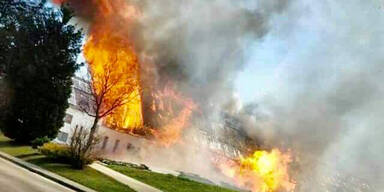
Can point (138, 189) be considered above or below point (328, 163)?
below

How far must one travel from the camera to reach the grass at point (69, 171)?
22359mm

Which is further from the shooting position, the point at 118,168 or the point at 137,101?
the point at 137,101

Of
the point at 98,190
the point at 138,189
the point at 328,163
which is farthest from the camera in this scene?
the point at 328,163

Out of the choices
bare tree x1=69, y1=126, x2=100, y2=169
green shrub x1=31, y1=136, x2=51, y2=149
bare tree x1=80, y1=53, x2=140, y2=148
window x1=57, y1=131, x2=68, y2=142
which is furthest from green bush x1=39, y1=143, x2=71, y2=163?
window x1=57, y1=131, x2=68, y2=142

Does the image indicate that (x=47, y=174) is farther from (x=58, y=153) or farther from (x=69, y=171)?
(x=58, y=153)

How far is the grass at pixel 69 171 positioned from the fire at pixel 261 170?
29582 millimetres

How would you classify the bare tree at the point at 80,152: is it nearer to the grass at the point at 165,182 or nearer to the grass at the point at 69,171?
the grass at the point at 69,171

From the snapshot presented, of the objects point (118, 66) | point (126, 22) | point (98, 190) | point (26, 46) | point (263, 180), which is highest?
point (126, 22)

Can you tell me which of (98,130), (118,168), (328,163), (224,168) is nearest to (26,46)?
(118,168)

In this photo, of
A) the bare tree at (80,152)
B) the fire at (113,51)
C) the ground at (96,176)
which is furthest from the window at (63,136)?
the bare tree at (80,152)

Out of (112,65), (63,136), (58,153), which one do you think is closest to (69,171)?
(58,153)

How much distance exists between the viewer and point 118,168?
29.7 m

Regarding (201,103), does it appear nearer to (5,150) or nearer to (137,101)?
(137,101)

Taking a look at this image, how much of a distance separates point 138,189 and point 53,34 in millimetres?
13049
